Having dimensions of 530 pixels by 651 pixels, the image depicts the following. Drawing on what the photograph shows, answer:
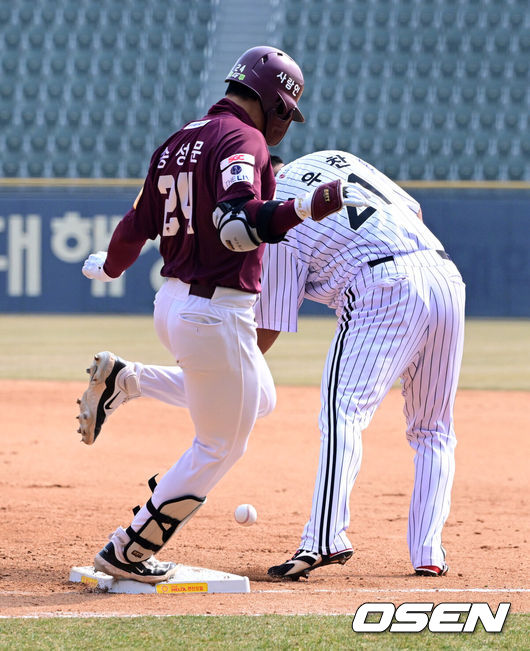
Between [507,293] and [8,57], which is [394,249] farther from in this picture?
[8,57]

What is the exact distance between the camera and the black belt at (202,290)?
2990mm

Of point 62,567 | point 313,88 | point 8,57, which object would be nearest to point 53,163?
point 8,57

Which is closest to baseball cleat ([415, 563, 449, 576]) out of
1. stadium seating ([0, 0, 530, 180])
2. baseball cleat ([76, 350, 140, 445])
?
baseball cleat ([76, 350, 140, 445])

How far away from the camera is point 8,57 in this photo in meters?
17.5

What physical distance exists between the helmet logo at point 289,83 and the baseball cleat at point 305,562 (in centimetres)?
151

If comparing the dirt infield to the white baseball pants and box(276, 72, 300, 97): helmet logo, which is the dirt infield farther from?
box(276, 72, 300, 97): helmet logo

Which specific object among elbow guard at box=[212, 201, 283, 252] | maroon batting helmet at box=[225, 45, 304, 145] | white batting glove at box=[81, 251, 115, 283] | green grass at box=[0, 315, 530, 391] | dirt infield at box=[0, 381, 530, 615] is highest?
maroon batting helmet at box=[225, 45, 304, 145]

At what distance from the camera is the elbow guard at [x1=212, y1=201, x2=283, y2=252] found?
9.09ft

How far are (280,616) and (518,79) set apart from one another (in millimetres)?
15665

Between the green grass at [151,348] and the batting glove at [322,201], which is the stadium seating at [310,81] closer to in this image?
the green grass at [151,348]

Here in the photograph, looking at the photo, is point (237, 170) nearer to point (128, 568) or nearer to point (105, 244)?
point (128, 568)

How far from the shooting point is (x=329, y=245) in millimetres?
3590

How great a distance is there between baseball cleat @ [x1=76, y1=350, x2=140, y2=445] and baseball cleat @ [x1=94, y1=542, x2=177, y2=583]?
0.56m

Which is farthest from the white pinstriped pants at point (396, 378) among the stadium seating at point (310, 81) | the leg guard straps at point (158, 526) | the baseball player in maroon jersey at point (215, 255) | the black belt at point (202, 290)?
the stadium seating at point (310, 81)
